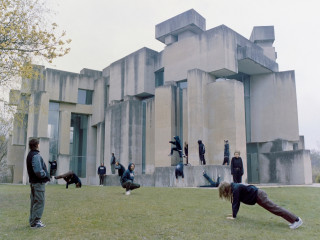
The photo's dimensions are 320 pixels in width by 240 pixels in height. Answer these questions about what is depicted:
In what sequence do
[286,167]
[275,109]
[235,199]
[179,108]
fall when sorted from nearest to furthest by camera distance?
[235,199]
[286,167]
[179,108]
[275,109]

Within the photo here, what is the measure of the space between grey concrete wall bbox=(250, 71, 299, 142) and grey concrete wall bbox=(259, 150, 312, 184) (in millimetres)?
2685

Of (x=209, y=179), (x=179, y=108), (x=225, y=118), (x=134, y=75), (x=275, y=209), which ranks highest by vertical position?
(x=134, y=75)

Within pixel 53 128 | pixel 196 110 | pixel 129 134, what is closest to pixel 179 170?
pixel 196 110

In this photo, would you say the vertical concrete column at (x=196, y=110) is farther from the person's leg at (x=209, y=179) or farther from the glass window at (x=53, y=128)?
the glass window at (x=53, y=128)

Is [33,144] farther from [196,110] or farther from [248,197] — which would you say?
[196,110]

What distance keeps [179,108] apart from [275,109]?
9331mm

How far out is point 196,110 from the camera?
28297 millimetres

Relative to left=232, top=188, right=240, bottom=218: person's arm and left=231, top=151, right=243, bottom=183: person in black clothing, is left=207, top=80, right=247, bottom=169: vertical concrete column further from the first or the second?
left=232, top=188, right=240, bottom=218: person's arm

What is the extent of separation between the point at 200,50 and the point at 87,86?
17187mm

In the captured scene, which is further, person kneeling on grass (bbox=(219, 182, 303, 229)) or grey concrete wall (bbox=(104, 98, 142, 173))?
grey concrete wall (bbox=(104, 98, 142, 173))

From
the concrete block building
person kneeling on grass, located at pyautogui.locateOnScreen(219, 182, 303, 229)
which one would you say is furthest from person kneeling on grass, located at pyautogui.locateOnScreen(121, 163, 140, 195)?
the concrete block building

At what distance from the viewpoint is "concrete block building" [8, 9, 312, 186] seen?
92.6ft

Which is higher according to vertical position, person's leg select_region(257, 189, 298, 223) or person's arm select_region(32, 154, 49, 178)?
person's arm select_region(32, 154, 49, 178)

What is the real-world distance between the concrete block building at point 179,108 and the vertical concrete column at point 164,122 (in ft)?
0.29
